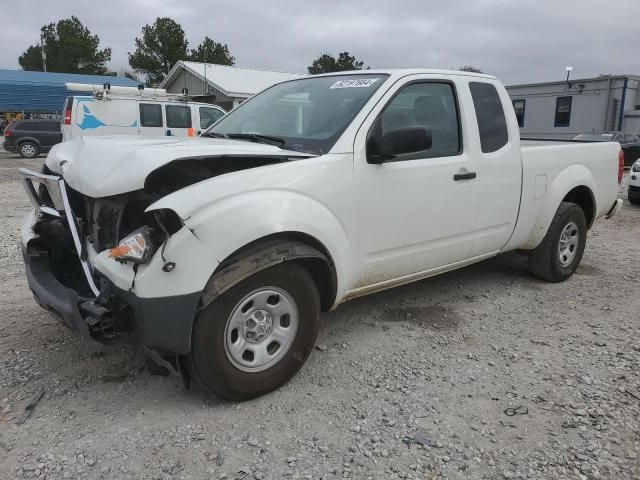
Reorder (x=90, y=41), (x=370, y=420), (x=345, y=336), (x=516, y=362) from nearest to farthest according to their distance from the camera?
(x=370, y=420)
(x=516, y=362)
(x=345, y=336)
(x=90, y=41)

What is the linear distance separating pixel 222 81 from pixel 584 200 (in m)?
23.7

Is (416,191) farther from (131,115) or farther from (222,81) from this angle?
(222,81)

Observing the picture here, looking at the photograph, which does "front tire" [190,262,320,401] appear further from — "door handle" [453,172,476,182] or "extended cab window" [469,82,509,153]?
"extended cab window" [469,82,509,153]

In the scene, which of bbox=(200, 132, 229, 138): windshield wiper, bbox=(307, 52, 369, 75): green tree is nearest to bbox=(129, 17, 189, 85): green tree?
bbox=(307, 52, 369, 75): green tree

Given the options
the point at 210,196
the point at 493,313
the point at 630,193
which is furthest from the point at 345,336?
the point at 630,193

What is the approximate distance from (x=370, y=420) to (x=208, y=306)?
1.06 metres

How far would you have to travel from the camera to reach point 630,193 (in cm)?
1084

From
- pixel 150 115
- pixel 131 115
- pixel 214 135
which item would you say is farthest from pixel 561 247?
pixel 131 115

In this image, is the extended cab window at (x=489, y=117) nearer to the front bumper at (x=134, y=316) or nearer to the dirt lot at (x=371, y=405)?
the dirt lot at (x=371, y=405)

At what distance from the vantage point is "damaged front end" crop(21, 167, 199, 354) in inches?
100

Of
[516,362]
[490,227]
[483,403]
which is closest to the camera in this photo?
[483,403]

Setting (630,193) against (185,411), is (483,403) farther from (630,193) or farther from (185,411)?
(630,193)

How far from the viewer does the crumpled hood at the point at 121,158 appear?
2.59m


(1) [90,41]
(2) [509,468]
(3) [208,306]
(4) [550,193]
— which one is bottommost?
(2) [509,468]
